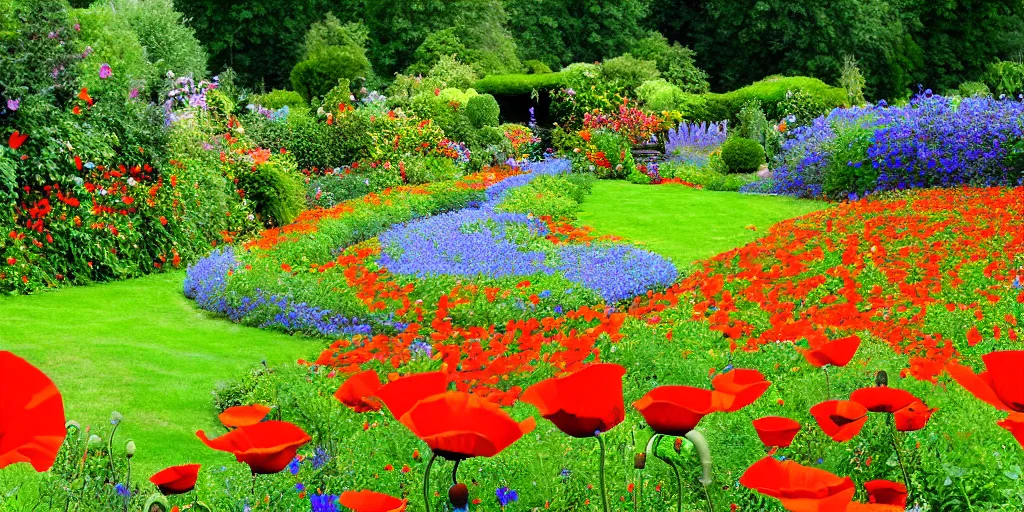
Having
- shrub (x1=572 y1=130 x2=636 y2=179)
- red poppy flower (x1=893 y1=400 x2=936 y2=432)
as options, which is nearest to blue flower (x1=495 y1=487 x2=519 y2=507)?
red poppy flower (x1=893 y1=400 x2=936 y2=432)

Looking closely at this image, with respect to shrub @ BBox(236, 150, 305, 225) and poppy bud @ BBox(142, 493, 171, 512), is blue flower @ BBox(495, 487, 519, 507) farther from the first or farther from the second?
shrub @ BBox(236, 150, 305, 225)

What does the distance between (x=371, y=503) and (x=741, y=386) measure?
725mm

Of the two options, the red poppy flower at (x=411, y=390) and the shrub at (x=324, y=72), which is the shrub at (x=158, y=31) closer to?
the shrub at (x=324, y=72)

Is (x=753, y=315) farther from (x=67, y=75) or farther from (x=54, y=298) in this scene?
(x=67, y=75)

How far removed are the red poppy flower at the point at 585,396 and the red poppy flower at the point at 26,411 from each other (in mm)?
714

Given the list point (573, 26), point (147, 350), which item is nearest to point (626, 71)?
point (573, 26)

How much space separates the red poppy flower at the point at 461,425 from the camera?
1.43m

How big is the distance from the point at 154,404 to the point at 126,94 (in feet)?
18.4

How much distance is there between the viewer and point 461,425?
1.45 m

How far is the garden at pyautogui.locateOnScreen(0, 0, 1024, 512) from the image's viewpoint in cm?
191

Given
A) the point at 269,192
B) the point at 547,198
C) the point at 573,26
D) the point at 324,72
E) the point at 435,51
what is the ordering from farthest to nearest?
the point at 573,26
the point at 435,51
the point at 324,72
the point at 547,198
the point at 269,192

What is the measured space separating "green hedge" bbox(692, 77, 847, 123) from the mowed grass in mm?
15221

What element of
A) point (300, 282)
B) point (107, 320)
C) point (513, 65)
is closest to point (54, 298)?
point (107, 320)

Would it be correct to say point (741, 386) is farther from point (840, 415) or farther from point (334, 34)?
point (334, 34)
